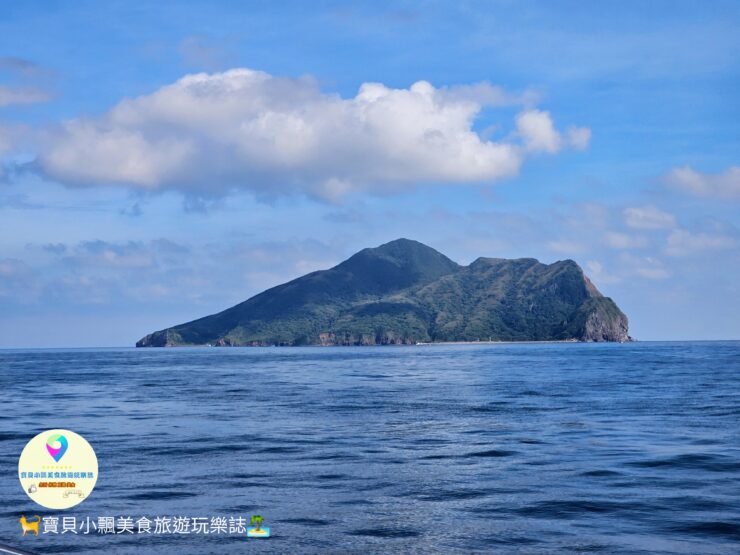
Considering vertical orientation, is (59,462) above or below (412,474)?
above

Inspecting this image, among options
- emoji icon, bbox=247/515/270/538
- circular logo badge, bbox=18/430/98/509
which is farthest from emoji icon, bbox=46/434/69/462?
emoji icon, bbox=247/515/270/538

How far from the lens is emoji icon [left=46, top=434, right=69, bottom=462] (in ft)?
56.3

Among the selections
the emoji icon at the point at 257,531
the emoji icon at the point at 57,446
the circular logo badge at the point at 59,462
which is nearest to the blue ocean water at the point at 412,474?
the emoji icon at the point at 257,531

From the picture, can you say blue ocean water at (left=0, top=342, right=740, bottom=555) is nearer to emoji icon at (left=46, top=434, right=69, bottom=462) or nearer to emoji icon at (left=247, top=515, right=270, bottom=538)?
emoji icon at (left=247, top=515, right=270, bottom=538)

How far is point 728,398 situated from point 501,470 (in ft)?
140

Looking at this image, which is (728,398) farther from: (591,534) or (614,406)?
(591,534)

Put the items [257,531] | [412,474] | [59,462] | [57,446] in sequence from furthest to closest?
1. [412,474]
2. [257,531]
3. [59,462]
4. [57,446]

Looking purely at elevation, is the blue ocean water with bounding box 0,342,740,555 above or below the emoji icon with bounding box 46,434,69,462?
below

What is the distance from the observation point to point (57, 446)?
1727cm

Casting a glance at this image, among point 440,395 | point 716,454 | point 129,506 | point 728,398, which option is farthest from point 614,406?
point 129,506

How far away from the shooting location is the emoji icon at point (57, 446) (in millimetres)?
17166

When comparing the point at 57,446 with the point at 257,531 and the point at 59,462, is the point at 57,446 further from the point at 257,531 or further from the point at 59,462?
the point at 257,531

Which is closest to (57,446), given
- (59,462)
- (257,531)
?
(59,462)

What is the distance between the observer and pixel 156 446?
40.1 meters
